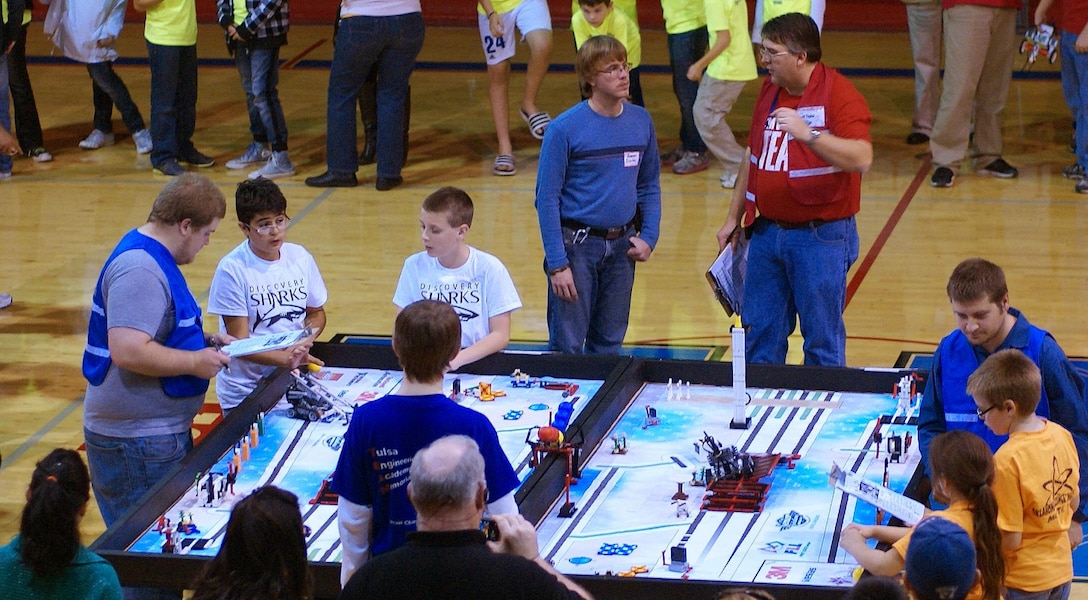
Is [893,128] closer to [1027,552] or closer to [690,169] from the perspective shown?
[690,169]

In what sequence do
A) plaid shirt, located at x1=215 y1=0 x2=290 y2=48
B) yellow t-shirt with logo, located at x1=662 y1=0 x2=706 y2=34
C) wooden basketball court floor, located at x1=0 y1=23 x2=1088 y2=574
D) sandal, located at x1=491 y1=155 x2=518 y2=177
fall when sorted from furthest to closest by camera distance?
1. sandal, located at x1=491 y1=155 x2=518 y2=177
2. yellow t-shirt with logo, located at x1=662 y1=0 x2=706 y2=34
3. plaid shirt, located at x1=215 y1=0 x2=290 y2=48
4. wooden basketball court floor, located at x1=0 y1=23 x2=1088 y2=574

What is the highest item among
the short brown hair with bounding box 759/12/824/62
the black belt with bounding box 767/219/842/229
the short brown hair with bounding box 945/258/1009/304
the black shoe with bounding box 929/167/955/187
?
the short brown hair with bounding box 759/12/824/62

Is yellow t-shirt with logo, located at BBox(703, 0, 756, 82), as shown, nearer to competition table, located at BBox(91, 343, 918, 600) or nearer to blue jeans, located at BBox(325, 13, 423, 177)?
blue jeans, located at BBox(325, 13, 423, 177)

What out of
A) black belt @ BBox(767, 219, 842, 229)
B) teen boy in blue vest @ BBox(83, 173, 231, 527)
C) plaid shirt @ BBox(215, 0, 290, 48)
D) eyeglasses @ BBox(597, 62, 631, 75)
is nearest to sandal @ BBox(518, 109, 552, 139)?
plaid shirt @ BBox(215, 0, 290, 48)

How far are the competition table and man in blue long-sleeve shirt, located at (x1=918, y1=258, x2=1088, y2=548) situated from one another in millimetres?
232

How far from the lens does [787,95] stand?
5375 millimetres

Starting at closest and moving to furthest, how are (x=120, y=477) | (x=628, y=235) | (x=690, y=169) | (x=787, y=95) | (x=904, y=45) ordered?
1. (x=120, y=477)
2. (x=787, y=95)
3. (x=628, y=235)
4. (x=690, y=169)
5. (x=904, y=45)

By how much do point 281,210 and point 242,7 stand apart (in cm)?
492

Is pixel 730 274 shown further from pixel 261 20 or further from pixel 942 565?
pixel 261 20

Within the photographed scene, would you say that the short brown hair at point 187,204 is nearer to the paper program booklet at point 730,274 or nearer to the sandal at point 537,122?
the paper program booklet at point 730,274

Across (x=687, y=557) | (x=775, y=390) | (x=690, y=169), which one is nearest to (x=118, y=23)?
(x=690, y=169)

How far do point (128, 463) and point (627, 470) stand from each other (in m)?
1.43

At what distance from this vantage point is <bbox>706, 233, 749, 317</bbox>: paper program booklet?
569cm

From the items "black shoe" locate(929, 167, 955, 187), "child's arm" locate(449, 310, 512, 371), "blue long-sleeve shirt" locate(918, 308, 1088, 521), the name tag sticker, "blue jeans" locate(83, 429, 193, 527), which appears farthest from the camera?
"black shoe" locate(929, 167, 955, 187)
